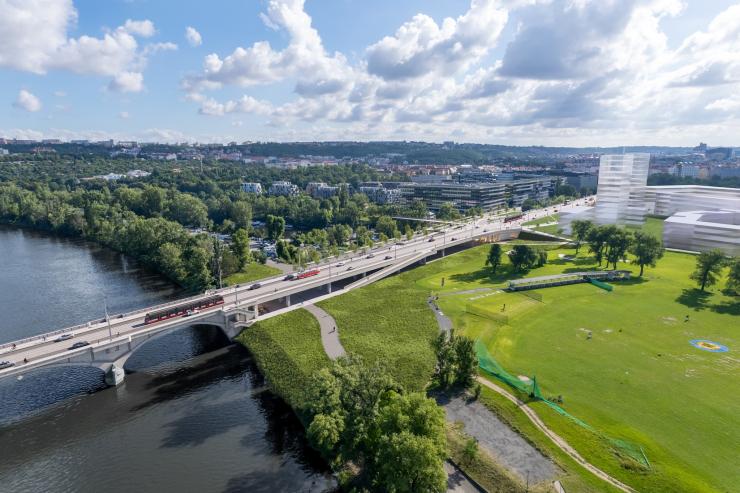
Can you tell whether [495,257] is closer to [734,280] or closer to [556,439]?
[734,280]

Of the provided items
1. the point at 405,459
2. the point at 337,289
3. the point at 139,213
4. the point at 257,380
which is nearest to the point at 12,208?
the point at 139,213

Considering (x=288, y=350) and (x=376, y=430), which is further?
(x=288, y=350)

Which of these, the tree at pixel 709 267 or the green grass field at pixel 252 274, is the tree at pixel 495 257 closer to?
the tree at pixel 709 267

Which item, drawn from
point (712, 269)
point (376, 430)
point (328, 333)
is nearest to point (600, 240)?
point (712, 269)

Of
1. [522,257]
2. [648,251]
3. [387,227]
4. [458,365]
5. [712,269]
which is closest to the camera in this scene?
[458,365]

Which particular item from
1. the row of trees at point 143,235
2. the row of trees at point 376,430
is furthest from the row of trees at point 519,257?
the row of trees at point 376,430

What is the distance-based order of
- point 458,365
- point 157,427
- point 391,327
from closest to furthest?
point 157,427 < point 458,365 < point 391,327
